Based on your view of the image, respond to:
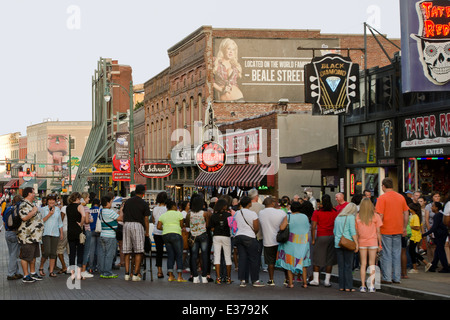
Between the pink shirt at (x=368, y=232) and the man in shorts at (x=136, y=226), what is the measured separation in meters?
4.54

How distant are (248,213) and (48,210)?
529 cm

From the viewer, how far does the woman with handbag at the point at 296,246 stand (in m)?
14.7

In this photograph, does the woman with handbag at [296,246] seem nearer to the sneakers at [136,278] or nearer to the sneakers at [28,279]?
the sneakers at [136,278]

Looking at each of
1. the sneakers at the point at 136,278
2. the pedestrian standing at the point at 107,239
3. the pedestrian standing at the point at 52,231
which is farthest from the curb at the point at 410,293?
the pedestrian standing at the point at 52,231

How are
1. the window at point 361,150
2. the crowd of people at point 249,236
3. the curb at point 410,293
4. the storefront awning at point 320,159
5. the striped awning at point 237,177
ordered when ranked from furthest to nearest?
1. the striped awning at point 237,177
2. the storefront awning at point 320,159
3. the window at point 361,150
4. the crowd of people at point 249,236
5. the curb at point 410,293

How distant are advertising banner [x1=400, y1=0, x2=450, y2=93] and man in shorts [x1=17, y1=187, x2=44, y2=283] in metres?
10.5

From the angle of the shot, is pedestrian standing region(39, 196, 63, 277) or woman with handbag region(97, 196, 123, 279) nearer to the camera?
woman with handbag region(97, 196, 123, 279)

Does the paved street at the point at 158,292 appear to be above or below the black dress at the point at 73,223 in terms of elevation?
below

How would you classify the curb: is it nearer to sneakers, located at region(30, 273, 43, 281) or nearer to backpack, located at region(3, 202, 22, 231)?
sneakers, located at region(30, 273, 43, 281)

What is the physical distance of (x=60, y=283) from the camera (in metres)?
15.7

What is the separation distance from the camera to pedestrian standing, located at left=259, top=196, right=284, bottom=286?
1503 cm

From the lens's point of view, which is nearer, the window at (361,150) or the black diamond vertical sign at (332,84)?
the black diamond vertical sign at (332,84)

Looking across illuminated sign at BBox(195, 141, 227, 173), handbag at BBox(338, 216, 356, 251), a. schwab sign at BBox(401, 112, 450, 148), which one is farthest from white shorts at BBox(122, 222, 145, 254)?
illuminated sign at BBox(195, 141, 227, 173)
